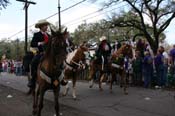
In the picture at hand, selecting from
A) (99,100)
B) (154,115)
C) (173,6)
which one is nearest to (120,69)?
(99,100)

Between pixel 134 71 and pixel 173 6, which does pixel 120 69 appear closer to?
pixel 134 71

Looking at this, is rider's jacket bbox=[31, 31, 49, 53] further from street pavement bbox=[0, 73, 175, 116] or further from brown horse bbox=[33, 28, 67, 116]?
street pavement bbox=[0, 73, 175, 116]

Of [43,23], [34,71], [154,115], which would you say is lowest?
[154,115]

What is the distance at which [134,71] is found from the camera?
2028cm

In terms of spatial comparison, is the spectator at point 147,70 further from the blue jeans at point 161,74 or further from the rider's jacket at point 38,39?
the rider's jacket at point 38,39

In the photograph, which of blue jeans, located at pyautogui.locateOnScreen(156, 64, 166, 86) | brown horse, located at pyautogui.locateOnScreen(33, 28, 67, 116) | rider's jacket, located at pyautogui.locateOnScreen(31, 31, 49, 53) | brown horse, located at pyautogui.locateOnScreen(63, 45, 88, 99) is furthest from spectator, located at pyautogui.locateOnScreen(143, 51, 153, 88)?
brown horse, located at pyautogui.locateOnScreen(33, 28, 67, 116)

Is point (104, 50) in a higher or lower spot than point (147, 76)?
higher

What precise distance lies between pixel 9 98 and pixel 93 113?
5.50m

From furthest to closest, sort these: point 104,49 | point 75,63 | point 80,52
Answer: point 104,49 < point 80,52 < point 75,63

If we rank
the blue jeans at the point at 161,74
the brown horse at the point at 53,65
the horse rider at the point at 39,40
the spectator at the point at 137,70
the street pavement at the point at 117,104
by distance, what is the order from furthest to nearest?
the spectator at the point at 137,70, the blue jeans at the point at 161,74, the street pavement at the point at 117,104, the horse rider at the point at 39,40, the brown horse at the point at 53,65

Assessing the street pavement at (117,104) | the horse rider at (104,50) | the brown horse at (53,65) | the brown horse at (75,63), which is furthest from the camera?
the horse rider at (104,50)

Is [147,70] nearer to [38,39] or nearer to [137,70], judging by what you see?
[137,70]

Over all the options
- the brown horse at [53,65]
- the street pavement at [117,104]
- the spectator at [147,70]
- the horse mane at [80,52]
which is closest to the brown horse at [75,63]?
the horse mane at [80,52]

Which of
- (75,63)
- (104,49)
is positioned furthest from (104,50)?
(75,63)
